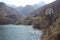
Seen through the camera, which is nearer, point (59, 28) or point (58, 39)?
point (58, 39)

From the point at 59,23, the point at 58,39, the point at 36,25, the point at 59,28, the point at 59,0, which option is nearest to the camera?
the point at 58,39

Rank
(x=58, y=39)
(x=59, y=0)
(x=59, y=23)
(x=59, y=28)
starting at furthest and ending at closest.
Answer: (x=59, y=0), (x=59, y=23), (x=59, y=28), (x=58, y=39)

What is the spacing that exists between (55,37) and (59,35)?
72cm

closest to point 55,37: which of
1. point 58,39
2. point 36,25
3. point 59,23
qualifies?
point 58,39

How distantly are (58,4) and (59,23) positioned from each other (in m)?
12.2

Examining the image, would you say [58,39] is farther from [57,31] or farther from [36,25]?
[36,25]

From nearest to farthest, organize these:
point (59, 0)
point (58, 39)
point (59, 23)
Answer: point (58, 39) < point (59, 23) < point (59, 0)

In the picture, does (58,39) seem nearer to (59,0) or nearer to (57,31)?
(57,31)

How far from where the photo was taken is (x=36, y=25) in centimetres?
12950

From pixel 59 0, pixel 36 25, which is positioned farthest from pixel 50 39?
pixel 36 25

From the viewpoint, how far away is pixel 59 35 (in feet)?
94.7

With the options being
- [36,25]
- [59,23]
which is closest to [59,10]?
[59,23]

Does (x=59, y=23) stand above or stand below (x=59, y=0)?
below

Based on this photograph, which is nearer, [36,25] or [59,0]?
[59,0]
